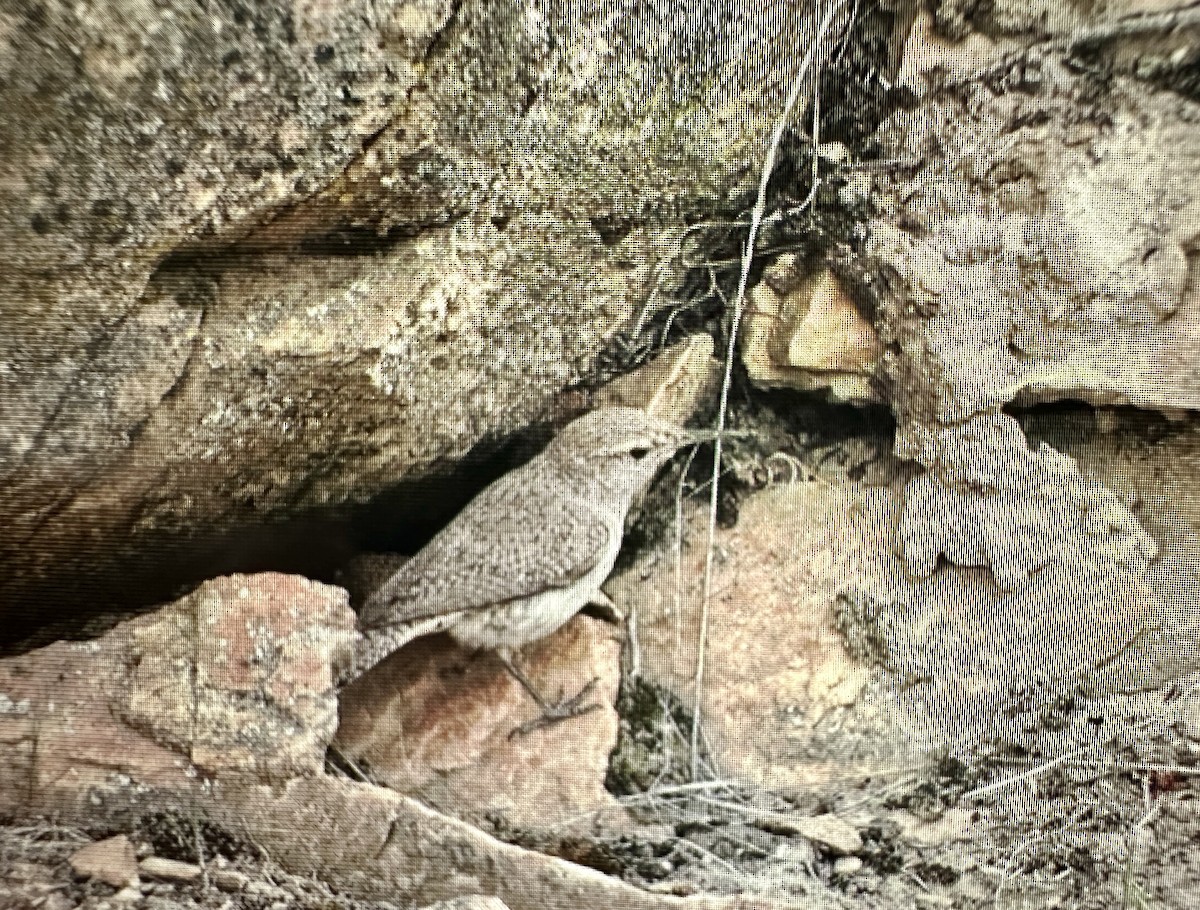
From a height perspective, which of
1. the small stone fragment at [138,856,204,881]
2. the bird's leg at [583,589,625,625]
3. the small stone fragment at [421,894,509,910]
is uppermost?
the bird's leg at [583,589,625,625]

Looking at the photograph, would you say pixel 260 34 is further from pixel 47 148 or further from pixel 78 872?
pixel 78 872

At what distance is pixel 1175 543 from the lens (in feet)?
5.40

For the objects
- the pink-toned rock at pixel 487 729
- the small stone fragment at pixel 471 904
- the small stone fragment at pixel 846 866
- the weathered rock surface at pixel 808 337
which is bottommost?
the small stone fragment at pixel 471 904

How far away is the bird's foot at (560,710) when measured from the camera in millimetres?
1535

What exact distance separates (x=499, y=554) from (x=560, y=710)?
27 centimetres

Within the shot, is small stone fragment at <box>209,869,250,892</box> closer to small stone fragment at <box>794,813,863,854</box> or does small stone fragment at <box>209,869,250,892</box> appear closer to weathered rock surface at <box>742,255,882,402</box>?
small stone fragment at <box>794,813,863,854</box>

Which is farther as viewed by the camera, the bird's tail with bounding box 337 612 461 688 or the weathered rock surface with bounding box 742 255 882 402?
the weathered rock surface with bounding box 742 255 882 402

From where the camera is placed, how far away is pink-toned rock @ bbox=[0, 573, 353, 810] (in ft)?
4.72

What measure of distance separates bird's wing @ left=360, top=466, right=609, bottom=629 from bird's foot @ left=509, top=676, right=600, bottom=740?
0.17 meters

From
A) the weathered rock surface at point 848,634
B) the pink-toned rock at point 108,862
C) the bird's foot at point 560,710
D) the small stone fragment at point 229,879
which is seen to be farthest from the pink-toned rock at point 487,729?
the pink-toned rock at point 108,862

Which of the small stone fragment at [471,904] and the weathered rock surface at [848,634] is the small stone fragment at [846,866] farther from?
the small stone fragment at [471,904]

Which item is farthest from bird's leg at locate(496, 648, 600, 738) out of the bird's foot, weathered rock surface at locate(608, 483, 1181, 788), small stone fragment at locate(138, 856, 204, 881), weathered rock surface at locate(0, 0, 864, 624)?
small stone fragment at locate(138, 856, 204, 881)

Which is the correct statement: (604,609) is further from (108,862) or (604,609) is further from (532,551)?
(108,862)

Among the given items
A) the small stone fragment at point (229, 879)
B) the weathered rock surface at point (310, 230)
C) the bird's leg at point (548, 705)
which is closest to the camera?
the weathered rock surface at point (310, 230)
